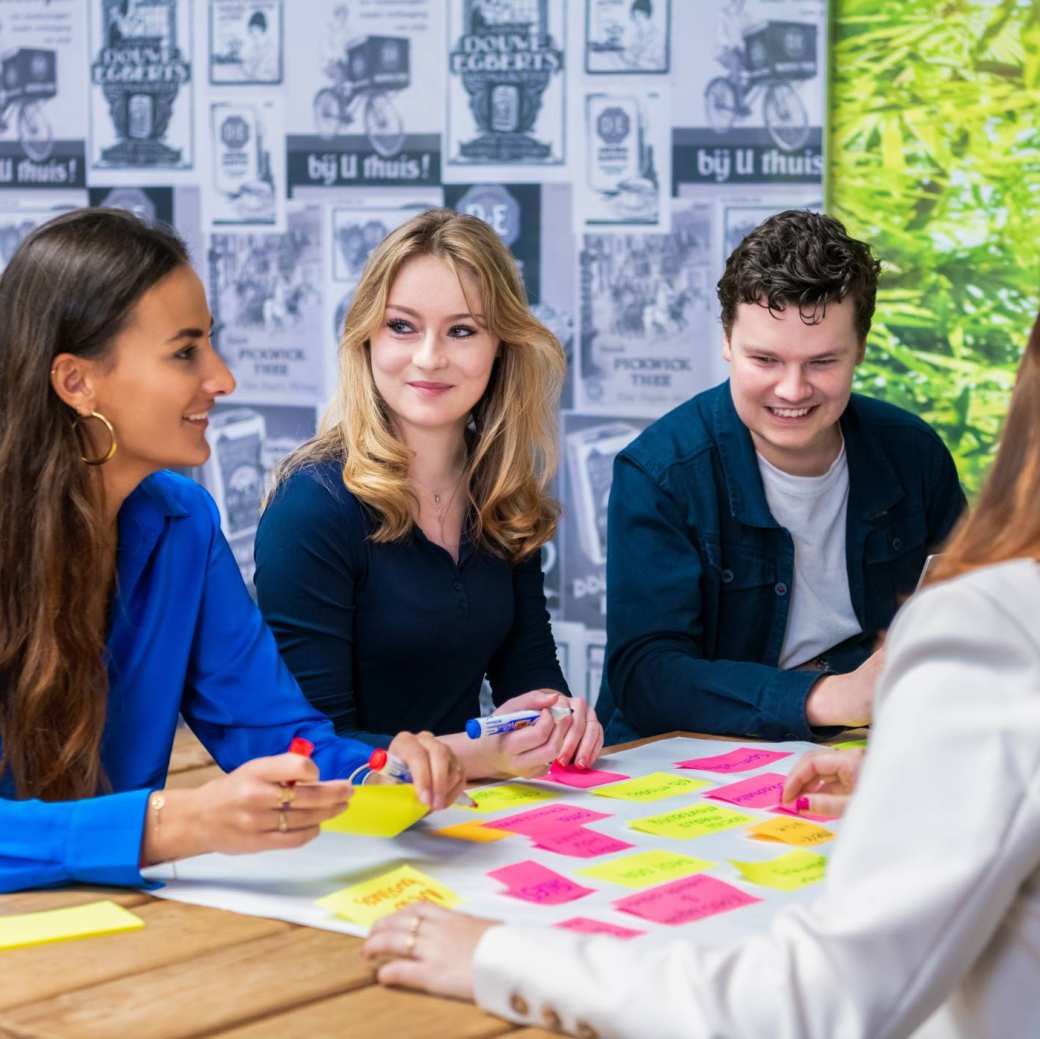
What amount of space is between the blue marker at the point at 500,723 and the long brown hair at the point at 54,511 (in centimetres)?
41

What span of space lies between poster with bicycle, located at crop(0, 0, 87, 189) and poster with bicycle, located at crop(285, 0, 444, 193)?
0.57 metres

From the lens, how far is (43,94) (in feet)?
12.6

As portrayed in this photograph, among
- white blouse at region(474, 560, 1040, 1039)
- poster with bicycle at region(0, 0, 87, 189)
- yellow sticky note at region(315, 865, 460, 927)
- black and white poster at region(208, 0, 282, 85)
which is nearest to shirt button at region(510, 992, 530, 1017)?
white blouse at region(474, 560, 1040, 1039)

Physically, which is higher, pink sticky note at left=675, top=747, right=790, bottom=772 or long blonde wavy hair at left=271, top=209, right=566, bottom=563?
long blonde wavy hair at left=271, top=209, right=566, bottom=563

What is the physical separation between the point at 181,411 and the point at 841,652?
112 cm

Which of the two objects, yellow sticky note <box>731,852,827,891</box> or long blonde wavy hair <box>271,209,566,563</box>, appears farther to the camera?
long blonde wavy hair <box>271,209,566,563</box>

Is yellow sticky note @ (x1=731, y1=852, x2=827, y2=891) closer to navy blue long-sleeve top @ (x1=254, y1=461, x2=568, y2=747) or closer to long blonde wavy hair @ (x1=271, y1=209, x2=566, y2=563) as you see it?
navy blue long-sleeve top @ (x1=254, y1=461, x2=568, y2=747)

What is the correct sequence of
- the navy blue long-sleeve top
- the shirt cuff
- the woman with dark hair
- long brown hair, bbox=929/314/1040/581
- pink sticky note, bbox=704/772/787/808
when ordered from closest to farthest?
long brown hair, bbox=929/314/1040/581 < the shirt cuff < the woman with dark hair < pink sticky note, bbox=704/772/787/808 < the navy blue long-sleeve top

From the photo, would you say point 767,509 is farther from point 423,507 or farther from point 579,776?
point 579,776

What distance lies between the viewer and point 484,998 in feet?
3.75

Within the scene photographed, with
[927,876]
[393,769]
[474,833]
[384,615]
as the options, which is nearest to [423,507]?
[384,615]

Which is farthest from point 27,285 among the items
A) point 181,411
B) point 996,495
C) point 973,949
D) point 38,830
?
point 973,949

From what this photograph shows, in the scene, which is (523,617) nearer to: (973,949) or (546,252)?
(546,252)

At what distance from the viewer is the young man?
2344 millimetres
